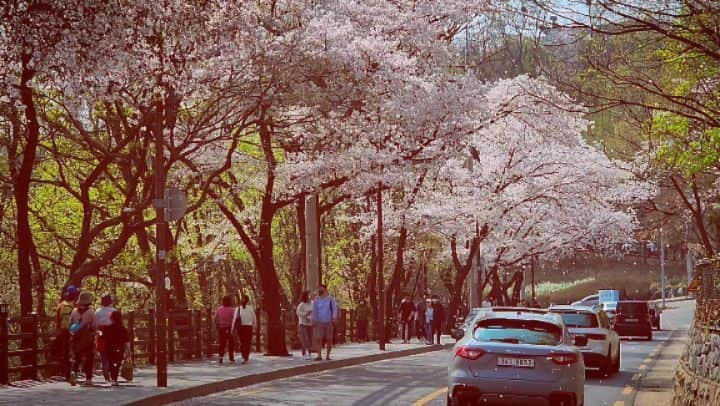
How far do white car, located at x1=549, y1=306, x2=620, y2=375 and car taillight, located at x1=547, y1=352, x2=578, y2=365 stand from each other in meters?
10.5

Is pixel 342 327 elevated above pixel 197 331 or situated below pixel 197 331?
below

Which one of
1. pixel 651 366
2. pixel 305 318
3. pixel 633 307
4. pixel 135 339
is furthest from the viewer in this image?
pixel 633 307

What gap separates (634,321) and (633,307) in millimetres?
576

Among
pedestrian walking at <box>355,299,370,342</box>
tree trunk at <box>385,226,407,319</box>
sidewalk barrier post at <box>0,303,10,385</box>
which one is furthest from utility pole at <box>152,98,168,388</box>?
pedestrian walking at <box>355,299,370,342</box>

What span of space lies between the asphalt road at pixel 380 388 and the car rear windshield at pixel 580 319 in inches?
44.4

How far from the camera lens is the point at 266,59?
87.9ft

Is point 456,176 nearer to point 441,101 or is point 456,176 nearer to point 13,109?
point 441,101

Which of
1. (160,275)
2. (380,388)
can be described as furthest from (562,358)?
(160,275)

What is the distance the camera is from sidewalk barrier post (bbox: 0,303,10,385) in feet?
73.8

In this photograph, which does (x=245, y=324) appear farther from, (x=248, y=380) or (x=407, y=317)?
(x=407, y=317)

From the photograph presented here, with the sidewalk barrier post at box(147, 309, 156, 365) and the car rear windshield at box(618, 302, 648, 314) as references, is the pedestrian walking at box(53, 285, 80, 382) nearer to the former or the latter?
the sidewalk barrier post at box(147, 309, 156, 365)

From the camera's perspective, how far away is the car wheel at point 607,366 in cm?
2820

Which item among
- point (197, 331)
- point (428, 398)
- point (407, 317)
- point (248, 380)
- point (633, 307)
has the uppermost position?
point (633, 307)

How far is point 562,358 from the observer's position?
17141mm
